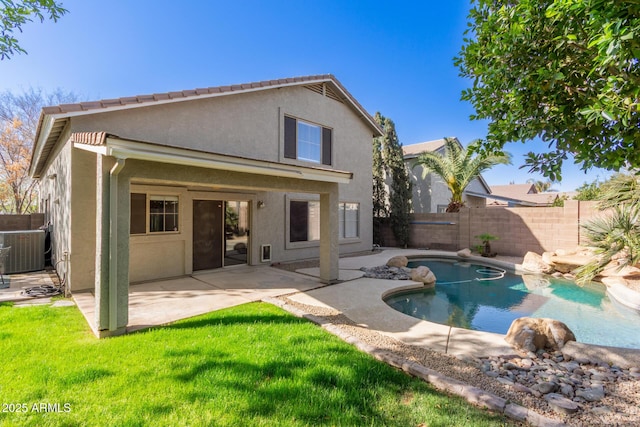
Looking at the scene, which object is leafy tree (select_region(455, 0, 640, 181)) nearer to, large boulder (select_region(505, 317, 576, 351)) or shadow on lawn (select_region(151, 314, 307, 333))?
large boulder (select_region(505, 317, 576, 351))

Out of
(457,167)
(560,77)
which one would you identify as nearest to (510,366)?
(560,77)

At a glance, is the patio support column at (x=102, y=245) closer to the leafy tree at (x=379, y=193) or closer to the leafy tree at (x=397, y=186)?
the leafy tree at (x=397, y=186)

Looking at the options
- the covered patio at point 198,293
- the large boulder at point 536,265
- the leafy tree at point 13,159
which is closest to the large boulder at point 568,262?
the large boulder at point 536,265

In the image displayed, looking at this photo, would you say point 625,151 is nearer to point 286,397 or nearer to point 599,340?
point 286,397

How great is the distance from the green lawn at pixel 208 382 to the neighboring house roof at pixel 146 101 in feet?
18.2

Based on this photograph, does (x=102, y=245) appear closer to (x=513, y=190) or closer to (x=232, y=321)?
(x=232, y=321)

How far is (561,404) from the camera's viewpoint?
3568 millimetres

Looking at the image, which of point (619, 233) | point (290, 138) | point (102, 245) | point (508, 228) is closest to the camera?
point (102, 245)

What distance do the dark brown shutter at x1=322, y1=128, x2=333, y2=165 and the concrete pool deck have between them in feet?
23.2

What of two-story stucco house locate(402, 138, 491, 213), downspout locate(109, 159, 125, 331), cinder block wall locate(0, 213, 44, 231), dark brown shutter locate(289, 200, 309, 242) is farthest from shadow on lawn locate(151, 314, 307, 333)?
two-story stucco house locate(402, 138, 491, 213)

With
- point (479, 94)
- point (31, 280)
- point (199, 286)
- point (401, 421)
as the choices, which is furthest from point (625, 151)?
point (31, 280)

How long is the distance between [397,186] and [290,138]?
947 centimetres

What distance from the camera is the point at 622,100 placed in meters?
2.94

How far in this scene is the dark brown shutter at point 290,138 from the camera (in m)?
14.1
